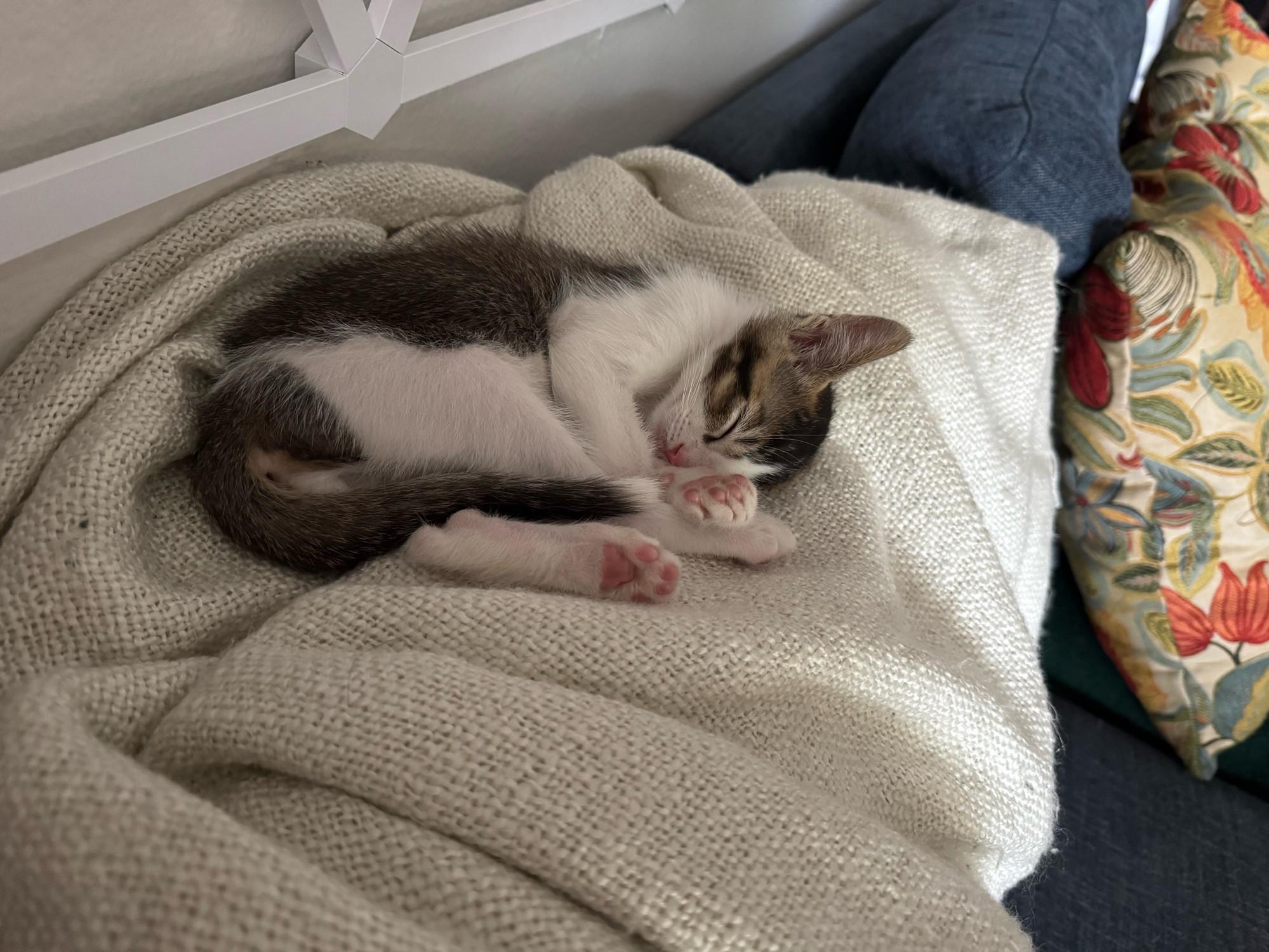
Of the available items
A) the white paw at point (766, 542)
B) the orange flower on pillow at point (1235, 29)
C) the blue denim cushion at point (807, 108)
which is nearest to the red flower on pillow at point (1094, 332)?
the blue denim cushion at point (807, 108)

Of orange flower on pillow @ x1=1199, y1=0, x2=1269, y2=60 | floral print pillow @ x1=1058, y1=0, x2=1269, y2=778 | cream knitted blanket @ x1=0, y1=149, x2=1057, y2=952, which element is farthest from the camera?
orange flower on pillow @ x1=1199, y1=0, x2=1269, y2=60

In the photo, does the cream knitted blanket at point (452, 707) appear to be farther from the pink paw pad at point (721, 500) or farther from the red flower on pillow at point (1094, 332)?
the red flower on pillow at point (1094, 332)

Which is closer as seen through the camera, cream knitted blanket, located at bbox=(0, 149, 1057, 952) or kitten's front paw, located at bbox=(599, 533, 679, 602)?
cream knitted blanket, located at bbox=(0, 149, 1057, 952)

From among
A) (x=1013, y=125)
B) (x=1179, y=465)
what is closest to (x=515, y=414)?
(x=1013, y=125)

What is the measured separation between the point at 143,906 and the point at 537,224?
99 cm

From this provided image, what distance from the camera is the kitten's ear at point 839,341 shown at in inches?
39.0

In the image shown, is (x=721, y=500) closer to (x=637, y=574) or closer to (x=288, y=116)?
(x=637, y=574)

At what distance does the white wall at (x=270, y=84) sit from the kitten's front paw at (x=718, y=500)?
0.71 metres

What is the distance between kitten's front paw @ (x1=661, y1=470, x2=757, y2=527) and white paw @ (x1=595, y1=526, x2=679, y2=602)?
11cm

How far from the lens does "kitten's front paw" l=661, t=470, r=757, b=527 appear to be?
88cm

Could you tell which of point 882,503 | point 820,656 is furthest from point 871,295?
point 820,656

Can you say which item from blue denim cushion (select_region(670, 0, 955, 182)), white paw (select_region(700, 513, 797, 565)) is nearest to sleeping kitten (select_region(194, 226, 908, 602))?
white paw (select_region(700, 513, 797, 565))

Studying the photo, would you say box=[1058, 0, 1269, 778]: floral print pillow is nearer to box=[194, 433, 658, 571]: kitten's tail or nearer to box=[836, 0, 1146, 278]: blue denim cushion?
box=[836, 0, 1146, 278]: blue denim cushion

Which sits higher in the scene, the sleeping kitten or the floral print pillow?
the sleeping kitten
